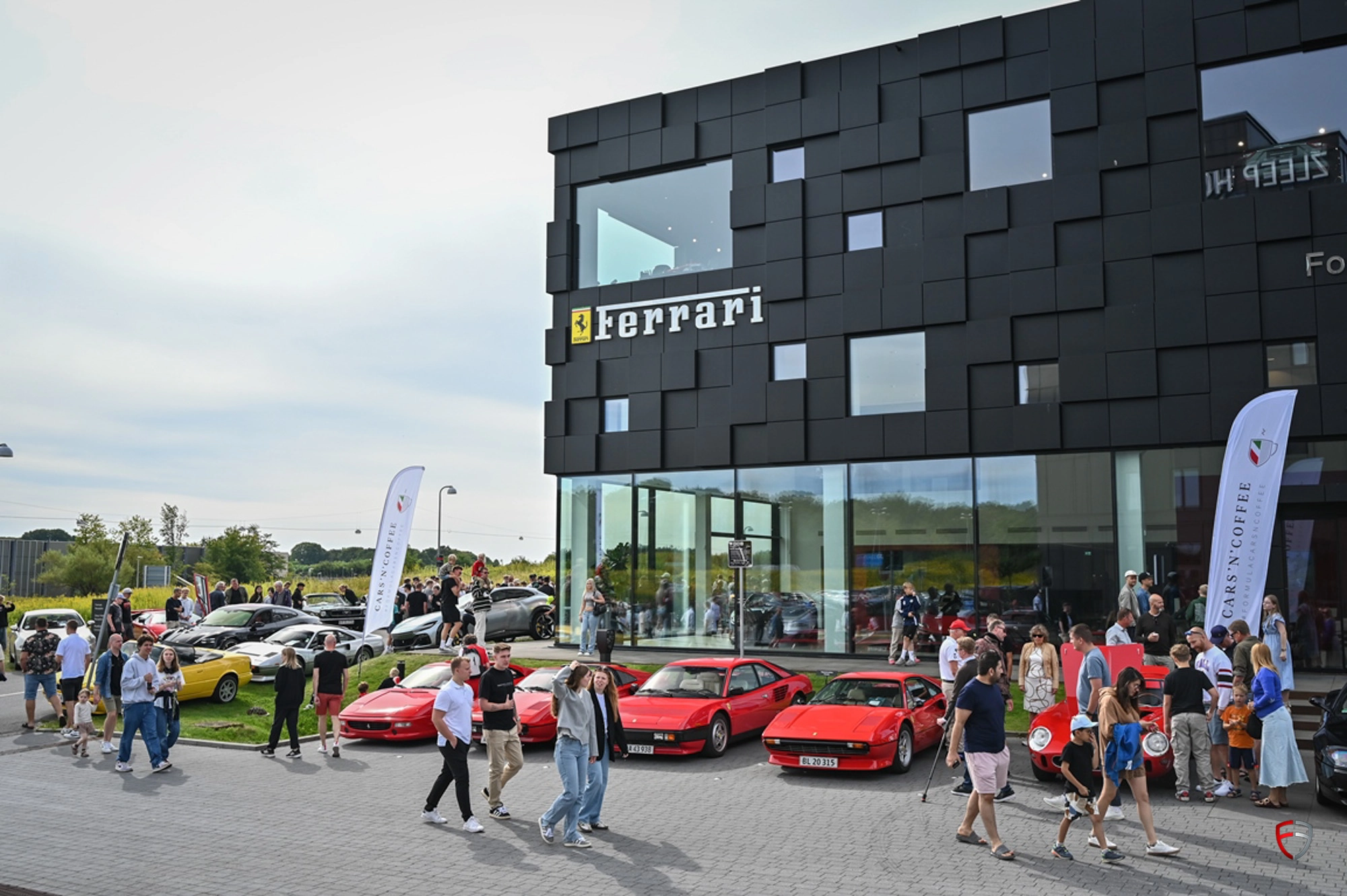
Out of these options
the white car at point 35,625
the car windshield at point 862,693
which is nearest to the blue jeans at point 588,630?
the car windshield at point 862,693

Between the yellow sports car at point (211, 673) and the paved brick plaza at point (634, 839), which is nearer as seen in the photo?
the paved brick plaza at point (634, 839)

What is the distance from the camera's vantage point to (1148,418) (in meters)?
21.9

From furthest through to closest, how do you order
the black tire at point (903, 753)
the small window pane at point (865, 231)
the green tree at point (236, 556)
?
the green tree at point (236, 556)
the small window pane at point (865, 231)
the black tire at point (903, 753)

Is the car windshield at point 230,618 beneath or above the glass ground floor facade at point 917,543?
beneath

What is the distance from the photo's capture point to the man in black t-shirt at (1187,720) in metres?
12.1

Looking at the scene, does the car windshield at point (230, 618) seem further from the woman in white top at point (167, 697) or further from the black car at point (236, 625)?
the woman in white top at point (167, 697)

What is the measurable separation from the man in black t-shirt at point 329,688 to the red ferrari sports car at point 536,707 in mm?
2127

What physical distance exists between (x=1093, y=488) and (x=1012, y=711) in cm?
658

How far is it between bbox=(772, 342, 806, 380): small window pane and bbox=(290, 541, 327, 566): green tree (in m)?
137

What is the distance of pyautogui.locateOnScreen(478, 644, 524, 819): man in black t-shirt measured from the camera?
38.8 ft

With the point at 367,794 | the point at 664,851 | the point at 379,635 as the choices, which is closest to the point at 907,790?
the point at 664,851

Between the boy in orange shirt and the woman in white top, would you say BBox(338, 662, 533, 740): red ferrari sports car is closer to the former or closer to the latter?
the woman in white top

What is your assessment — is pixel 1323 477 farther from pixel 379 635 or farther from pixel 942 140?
pixel 379 635

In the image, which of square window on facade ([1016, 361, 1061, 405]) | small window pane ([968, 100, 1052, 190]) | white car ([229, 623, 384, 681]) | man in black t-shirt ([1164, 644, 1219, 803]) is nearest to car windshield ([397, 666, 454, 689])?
white car ([229, 623, 384, 681])
